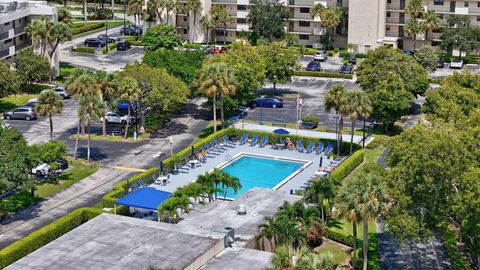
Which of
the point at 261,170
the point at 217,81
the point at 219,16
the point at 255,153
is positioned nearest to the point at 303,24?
the point at 219,16

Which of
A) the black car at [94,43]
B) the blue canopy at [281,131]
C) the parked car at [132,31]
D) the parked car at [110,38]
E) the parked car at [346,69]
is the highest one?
the parked car at [132,31]

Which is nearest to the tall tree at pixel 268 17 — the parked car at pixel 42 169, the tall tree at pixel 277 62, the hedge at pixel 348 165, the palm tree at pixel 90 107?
the tall tree at pixel 277 62

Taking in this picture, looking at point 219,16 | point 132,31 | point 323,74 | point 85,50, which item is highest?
point 219,16

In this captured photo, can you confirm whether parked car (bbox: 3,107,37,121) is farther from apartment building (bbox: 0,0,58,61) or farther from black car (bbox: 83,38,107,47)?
black car (bbox: 83,38,107,47)

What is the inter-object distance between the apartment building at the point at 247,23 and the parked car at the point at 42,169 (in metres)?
61.5

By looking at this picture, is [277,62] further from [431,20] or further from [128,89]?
[431,20]

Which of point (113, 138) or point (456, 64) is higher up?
→ point (456, 64)

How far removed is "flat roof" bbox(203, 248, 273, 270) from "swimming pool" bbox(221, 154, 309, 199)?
1867 cm

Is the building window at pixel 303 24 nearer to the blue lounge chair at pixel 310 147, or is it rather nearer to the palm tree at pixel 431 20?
the palm tree at pixel 431 20

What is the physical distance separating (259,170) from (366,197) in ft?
97.3

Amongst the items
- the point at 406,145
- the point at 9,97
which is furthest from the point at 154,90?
the point at 406,145

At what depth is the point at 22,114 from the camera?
84.8 meters

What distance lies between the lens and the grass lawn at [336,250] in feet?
172

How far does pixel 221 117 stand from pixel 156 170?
17.4m
